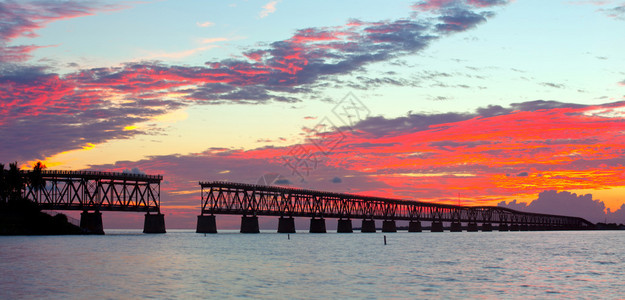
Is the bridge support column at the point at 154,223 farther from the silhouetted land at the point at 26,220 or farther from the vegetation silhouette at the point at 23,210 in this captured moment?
the silhouetted land at the point at 26,220

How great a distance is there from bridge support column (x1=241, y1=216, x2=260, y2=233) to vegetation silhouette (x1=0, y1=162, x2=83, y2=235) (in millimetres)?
54442

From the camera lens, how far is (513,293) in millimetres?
45500

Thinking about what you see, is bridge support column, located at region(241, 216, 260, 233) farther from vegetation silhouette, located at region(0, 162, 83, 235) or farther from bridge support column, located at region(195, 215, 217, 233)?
vegetation silhouette, located at region(0, 162, 83, 235)

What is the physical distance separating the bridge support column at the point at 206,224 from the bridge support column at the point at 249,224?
11657mm

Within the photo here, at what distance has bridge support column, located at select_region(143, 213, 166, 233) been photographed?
170637 millimetres

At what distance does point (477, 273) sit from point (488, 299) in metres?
19.5

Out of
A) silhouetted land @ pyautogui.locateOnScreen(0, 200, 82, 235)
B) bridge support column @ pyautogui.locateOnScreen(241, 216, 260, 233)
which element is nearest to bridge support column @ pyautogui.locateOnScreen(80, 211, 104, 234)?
silhouetted land @ pyautogui.locateOnScreen(0, 200, 82, 235)

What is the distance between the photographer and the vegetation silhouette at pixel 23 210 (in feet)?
449

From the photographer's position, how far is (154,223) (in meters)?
174

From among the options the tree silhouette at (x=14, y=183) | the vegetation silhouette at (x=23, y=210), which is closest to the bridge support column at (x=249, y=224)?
the vegetation silhouette at (x=23, y=210)

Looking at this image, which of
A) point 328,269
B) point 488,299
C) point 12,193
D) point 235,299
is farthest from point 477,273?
point 12,193

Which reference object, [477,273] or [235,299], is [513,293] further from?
[235,299]

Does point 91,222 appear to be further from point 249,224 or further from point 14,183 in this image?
point 249,224

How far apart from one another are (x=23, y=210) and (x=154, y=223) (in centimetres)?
4084
